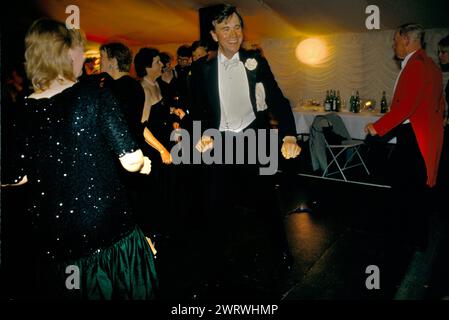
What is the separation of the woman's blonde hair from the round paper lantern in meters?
7.50

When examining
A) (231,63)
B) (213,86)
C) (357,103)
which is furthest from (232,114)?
(357,103)

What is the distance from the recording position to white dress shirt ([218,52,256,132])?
2859 millimetres

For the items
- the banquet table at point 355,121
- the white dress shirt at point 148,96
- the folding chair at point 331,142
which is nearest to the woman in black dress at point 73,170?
the white dress shirt at point 148,96

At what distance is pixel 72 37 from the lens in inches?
62.1

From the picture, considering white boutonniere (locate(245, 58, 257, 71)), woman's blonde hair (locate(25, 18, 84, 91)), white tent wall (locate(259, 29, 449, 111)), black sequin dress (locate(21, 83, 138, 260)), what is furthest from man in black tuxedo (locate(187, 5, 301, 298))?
white tent wall (locate(259, 29, 449, 111))

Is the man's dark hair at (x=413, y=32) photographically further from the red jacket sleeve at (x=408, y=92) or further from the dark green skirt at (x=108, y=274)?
the dark green skirt at (x=108, y=274)

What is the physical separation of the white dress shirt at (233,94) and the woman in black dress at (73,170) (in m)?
1.19

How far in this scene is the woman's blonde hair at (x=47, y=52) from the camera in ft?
5.03

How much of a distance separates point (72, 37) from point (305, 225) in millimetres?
3045

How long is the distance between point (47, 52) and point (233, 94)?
155 centimetres

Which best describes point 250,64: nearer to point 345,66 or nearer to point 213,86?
point 213,86

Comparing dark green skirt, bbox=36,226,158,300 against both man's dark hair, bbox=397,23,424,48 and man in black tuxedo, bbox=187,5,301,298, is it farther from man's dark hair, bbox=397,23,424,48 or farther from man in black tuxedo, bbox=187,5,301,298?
man's dark hair, bbox=397,23,424,48
